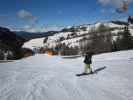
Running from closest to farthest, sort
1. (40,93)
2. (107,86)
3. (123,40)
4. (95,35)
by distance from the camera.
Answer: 1. (40,93)
2. (107,86)
3. (123,40)
4. (95,35)

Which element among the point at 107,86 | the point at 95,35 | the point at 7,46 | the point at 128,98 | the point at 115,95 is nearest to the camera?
the point at 128,98

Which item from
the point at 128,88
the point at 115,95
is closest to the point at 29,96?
the point at 115,95

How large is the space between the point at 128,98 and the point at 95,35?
86.6 m

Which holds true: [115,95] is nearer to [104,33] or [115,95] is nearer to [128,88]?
[128,88]

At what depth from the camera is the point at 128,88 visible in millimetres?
10422

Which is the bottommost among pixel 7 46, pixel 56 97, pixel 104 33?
pixel 56 97

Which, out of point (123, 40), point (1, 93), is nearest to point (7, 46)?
point (123, 40)

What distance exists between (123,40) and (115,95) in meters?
54.4

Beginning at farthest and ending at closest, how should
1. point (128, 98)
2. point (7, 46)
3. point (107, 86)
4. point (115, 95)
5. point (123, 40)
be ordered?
A: point (7, 46) < point (123, 40) < point (107, 86) < point (115, 95) < point (128, 98)

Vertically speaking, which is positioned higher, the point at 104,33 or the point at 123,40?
the point at 104,33

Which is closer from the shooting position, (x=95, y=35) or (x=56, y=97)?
(x=56, y=97)

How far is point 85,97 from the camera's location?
9117 millimetres

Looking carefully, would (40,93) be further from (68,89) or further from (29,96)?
(68,89)

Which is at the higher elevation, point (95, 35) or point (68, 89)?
point (95, 35)
